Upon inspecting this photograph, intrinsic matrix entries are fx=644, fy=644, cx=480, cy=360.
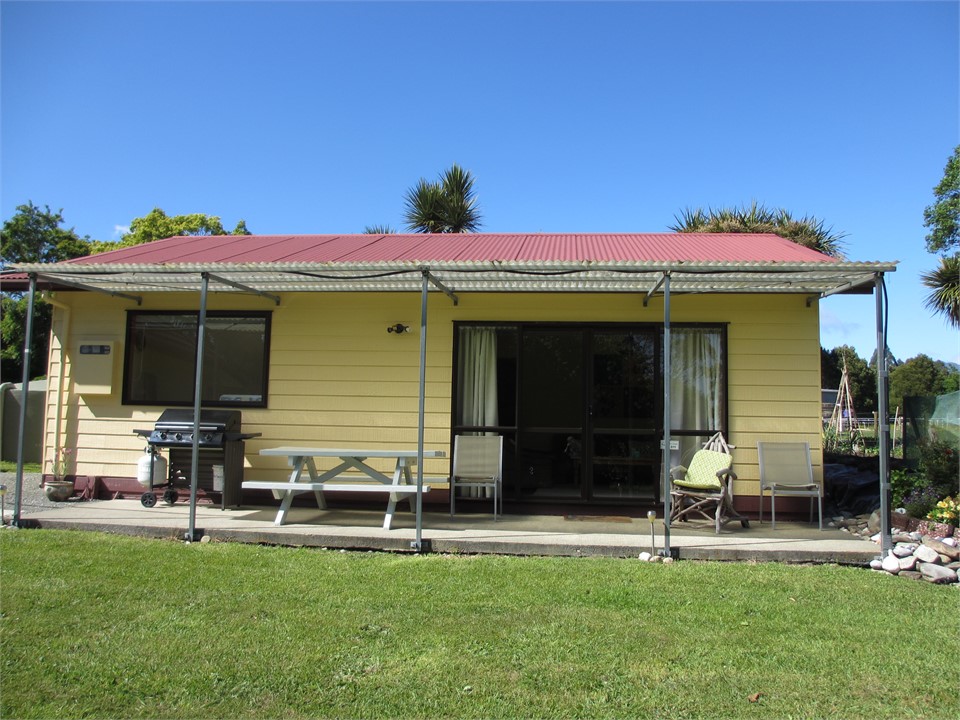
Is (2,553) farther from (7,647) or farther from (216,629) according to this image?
(216,629)

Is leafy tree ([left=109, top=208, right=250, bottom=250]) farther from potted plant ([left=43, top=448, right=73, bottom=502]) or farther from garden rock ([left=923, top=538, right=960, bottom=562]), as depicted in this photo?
garden rock ([left=923, top=538, right=960, bottom=562])

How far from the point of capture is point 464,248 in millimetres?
7789

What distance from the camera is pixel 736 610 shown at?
402cm

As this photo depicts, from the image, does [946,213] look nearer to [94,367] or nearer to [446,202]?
[446,202]

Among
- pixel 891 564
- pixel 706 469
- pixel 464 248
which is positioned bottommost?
pixel 891 564

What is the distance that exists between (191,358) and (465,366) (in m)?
3.28

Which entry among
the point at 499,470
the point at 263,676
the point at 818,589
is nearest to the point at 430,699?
the point at 263,676

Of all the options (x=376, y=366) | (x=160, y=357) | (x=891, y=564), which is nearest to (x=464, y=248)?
(x=376, y=366)

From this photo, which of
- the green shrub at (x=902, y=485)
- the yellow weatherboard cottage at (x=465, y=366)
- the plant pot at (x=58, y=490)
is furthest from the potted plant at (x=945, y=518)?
the plant pot at (x=58, y=490)

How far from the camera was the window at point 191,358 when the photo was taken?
748cm

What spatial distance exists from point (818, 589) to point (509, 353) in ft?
12.5

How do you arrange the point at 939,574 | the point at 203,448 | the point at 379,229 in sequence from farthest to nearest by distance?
the point at 379,229, the point at 203,448, the point at 939,574

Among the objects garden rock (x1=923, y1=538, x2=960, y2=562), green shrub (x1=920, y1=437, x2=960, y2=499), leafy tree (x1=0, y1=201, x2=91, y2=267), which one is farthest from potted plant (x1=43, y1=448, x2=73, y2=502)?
leafy tree (x1=0, y1=201, x2=91, y2=267)

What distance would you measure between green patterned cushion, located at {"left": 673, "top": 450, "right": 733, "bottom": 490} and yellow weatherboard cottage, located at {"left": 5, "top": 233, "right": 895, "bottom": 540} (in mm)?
435
